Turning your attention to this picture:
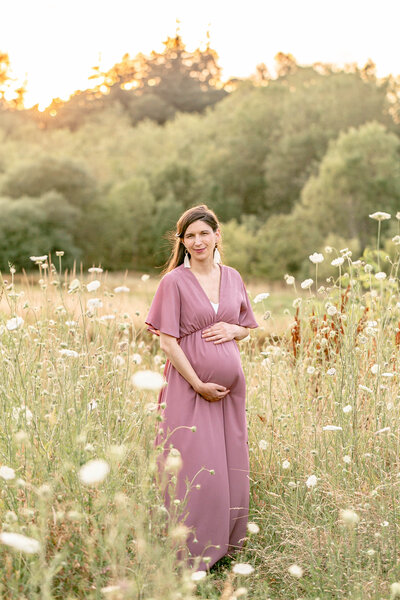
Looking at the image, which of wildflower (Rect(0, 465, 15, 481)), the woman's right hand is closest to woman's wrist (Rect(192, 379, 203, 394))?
the woman's right hand

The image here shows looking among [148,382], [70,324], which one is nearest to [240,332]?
[70,324]

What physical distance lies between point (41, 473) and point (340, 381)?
6.75 ft

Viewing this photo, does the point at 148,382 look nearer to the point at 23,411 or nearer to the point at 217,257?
the point at 23,411

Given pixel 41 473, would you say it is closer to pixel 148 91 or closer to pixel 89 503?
pixel 89 503

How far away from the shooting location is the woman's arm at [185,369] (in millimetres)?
3586

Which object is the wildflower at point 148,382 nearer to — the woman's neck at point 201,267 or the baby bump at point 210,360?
the baby bump at point 210,360

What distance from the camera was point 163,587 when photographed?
2.28 meters

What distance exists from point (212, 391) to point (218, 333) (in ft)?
1.07

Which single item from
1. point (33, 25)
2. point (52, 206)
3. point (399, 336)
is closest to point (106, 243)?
point (52, 206)

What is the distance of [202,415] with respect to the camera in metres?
3.67

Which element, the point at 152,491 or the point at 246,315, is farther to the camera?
the point at 246,315

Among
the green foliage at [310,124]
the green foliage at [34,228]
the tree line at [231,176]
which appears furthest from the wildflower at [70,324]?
the green foliage at [310,124]

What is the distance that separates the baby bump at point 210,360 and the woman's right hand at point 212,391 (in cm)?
4

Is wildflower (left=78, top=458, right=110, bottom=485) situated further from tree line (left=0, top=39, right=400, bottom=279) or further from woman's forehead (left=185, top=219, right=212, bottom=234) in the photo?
tree line (left=0, top=39, right=400, bottom=279)
